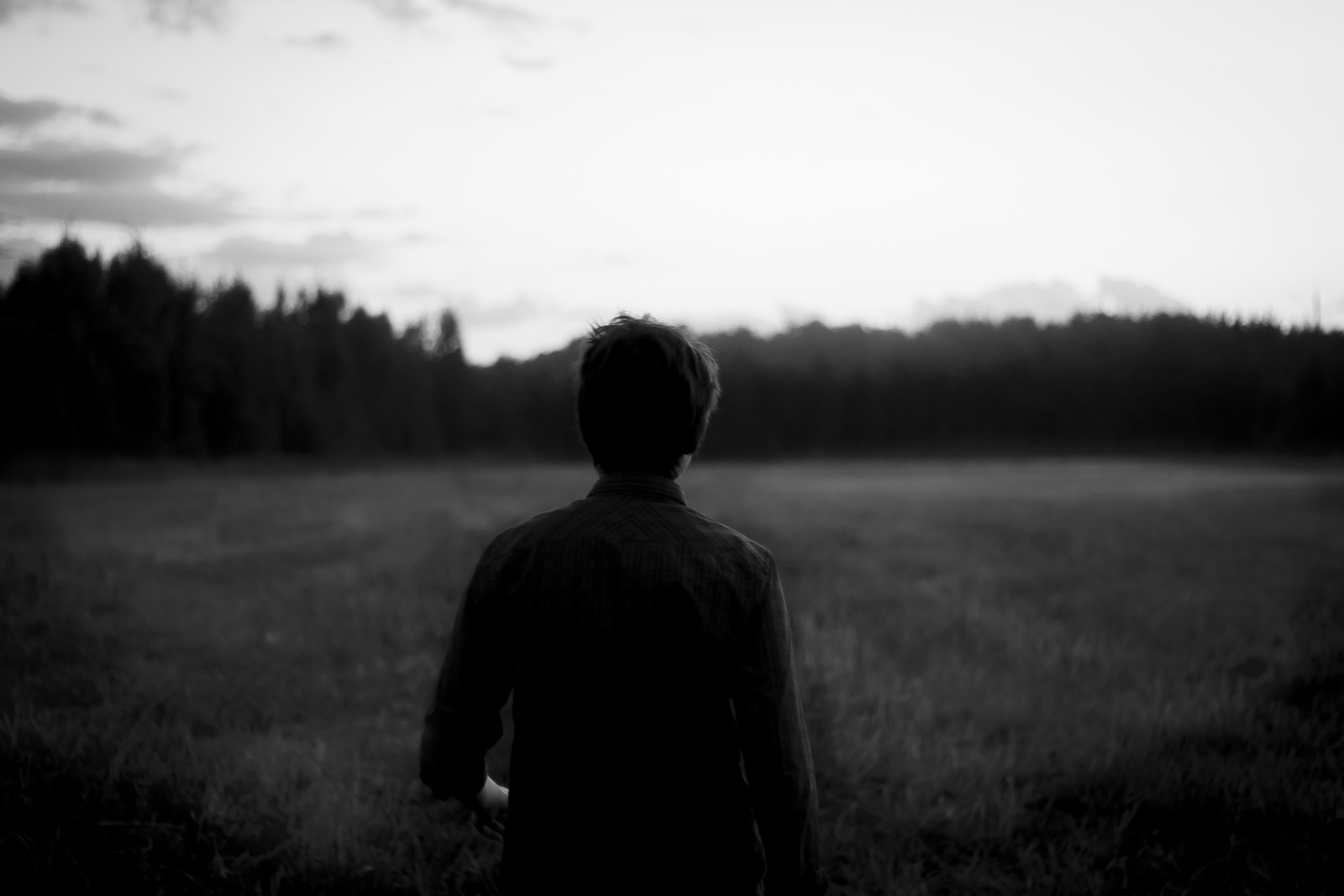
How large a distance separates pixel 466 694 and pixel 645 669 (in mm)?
435

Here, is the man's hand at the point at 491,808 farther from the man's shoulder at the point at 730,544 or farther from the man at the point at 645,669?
the man's shoulder at the point at 730,544

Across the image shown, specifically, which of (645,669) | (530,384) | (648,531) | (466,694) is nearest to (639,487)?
(648,531)

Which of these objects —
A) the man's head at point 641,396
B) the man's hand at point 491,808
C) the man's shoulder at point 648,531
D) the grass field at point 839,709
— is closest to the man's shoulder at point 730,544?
the man's shoulder at point 648,531

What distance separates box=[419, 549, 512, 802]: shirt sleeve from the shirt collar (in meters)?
0.32

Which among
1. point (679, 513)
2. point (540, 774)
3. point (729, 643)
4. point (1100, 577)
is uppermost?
point (679, 513)

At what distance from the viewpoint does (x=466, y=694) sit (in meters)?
1.87

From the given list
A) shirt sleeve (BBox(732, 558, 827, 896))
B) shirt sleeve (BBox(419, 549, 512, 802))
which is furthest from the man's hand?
shirt sleeve (BBox(732, 558, 827, 896))

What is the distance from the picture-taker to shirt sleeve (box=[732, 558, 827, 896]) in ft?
5.77

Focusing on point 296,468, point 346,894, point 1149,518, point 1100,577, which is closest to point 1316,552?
point 1100,577

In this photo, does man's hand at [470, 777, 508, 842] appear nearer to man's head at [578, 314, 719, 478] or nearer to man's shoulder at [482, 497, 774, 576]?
man's shoulder at [482, 497, 774, 576]

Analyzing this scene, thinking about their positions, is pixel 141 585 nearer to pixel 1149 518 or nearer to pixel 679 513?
pixel 679 513

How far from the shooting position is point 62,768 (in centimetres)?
411

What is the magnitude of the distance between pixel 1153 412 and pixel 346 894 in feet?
122

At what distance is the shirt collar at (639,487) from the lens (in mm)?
1789
